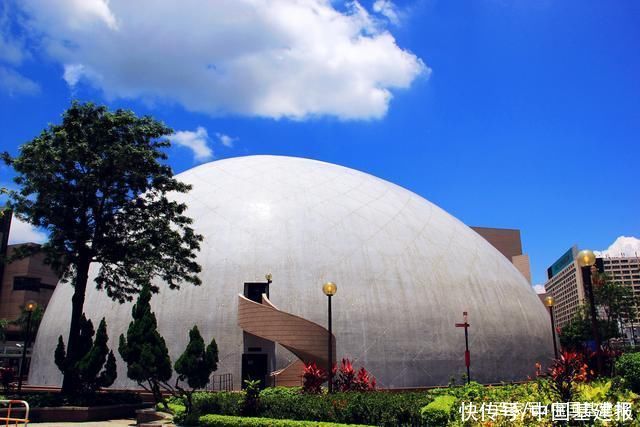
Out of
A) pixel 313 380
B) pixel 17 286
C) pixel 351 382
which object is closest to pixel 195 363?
pixel 313 380

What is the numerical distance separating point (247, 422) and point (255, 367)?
8291 millimetres

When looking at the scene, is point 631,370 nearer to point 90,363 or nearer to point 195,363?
point 195,363

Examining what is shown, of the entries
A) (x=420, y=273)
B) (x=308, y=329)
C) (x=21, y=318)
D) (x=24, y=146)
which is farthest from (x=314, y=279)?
(x=21, y=318)

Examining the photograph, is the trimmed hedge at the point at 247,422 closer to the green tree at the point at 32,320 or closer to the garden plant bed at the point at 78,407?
the garden plant bed at the point at 78,407

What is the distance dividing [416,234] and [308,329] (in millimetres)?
9509

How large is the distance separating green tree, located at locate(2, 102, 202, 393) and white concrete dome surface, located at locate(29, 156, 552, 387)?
2.72m

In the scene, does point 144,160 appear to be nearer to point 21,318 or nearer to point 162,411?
point 162,411

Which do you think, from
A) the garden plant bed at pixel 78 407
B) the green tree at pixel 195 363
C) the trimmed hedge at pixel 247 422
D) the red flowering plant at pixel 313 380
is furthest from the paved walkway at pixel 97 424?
the red flowering plant at pixel 313 380

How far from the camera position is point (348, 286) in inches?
910

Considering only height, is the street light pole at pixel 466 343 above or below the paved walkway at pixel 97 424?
above

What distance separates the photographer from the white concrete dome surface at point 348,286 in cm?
2231

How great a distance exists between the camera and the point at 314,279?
23.1 metres

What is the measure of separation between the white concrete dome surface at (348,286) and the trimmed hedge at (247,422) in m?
7.18

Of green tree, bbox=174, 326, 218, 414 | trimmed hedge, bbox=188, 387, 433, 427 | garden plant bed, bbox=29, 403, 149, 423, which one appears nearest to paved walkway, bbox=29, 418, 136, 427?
garden plant bed, bbox=29, 403, 149, 423
